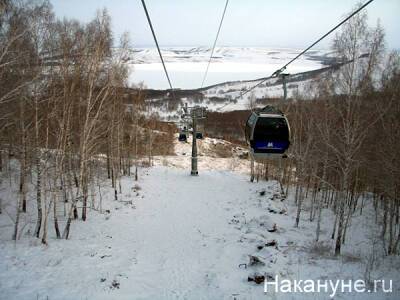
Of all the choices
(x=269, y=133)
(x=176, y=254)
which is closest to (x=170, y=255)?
(x=176, y=254)

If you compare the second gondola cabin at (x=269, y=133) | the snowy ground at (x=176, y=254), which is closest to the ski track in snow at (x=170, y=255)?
the snowy ground at (x=176, y=254)

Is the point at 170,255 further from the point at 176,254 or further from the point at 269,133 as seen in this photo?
the point at 269,133

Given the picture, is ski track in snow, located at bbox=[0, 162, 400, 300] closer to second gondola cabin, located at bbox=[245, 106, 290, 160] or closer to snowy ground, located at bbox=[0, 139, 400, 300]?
snowy ground, located at bbox=[0, 139, 400, 300]

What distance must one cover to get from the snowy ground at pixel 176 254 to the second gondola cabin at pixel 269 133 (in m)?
4.80

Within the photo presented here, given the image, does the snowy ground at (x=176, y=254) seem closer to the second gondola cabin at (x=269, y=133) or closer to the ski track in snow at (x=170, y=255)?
the ski track in snow at (x=170, y=255)

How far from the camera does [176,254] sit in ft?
40.7

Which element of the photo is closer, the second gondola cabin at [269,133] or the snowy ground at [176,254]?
the second gondola cabin at [269,133]

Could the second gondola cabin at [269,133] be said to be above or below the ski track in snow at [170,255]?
above

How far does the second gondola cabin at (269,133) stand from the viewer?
8.47m

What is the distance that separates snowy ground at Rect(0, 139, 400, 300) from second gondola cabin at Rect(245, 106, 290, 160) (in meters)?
4.80

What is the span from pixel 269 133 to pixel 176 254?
275 inches

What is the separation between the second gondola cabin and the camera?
8.47 metres

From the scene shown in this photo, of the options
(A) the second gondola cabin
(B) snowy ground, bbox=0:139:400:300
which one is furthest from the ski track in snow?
(A) the second gondola cabin

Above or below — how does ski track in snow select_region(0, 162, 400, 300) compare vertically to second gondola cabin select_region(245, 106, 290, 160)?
below
